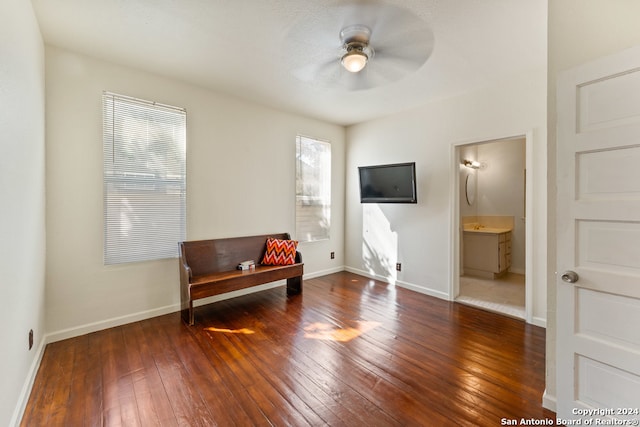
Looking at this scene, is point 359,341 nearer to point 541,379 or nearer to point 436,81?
point 541,379

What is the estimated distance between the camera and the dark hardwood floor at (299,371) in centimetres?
161

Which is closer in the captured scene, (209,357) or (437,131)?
(209,357)

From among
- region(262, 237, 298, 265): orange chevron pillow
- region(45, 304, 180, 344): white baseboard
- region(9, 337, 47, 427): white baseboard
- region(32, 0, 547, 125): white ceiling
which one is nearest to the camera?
region(9, 337, 47, 427): white baseboard

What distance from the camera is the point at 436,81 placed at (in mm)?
3008

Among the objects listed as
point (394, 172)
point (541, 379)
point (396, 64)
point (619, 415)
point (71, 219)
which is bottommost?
point (541, 379)

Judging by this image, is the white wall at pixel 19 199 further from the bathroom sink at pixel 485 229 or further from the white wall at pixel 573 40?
the bathroom sink at pixel 485 229

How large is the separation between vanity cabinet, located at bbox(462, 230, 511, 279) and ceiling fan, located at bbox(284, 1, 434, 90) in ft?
10.6

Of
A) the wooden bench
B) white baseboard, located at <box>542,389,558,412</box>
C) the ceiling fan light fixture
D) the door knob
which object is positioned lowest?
white baseboard, located at <box>542,389,558,412</box>

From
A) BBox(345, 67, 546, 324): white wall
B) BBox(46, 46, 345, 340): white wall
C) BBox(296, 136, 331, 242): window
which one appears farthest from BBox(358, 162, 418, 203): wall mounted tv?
BBox(46, 46, 345, 340): white wall

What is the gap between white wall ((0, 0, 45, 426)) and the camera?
141 centimetres

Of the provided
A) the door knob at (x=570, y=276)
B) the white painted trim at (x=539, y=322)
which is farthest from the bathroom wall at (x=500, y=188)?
the door knob at (x=570, y=276)

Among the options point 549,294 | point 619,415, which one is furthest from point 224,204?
point 619,415

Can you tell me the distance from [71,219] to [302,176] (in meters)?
2.83

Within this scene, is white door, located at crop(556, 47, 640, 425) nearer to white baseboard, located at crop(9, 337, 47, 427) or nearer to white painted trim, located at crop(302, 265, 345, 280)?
white baseboard, located at crop(9, 337, 47, 427)
